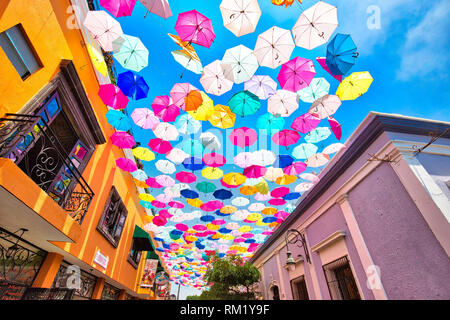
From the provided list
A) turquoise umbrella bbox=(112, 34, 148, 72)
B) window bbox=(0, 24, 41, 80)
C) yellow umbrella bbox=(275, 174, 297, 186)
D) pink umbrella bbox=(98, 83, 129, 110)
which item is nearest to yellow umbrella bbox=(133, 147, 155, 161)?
pink umbrella bbox=(98, 83, 129, 110)

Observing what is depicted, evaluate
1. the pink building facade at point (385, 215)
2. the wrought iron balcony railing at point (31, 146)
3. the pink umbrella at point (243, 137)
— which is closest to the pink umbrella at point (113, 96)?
the wrought iron balcony railing at point (31, 146)

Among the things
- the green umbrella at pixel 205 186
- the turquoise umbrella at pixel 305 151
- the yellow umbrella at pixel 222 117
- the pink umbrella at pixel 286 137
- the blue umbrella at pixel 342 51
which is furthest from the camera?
the green umbrella at pixel 205 186

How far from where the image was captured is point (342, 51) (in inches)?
195

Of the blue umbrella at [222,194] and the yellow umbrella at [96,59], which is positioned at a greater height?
the yellow umbrella at [96,59]

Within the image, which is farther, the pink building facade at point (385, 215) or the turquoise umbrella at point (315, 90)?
the turquoise umbrella at point (315, 90)

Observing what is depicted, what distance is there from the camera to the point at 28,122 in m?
3.64

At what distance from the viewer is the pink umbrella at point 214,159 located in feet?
25.5

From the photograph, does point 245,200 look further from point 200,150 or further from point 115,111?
point 115,111

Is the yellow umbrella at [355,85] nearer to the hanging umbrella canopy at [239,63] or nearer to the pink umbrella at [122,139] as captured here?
the hanging umbrella canopy at [239,63]

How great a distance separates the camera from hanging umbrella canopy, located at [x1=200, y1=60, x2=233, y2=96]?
19.0 ft

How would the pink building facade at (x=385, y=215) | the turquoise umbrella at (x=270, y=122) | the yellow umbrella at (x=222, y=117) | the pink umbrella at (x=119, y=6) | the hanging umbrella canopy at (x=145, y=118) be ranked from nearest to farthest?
the pink umbrella at (x=119, y=6) → the pink building facade at (x=385, y=215) → the yellow umbrella at (x=222, y=117) → the turquoise umbrella at (x=270, y=122) → the hanging umbrella canopy at (x=145, y=118)

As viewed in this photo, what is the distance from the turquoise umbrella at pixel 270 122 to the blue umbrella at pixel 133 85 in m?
3.56

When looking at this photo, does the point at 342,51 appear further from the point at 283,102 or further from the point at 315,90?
the point at 283,102

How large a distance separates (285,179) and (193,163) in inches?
144
